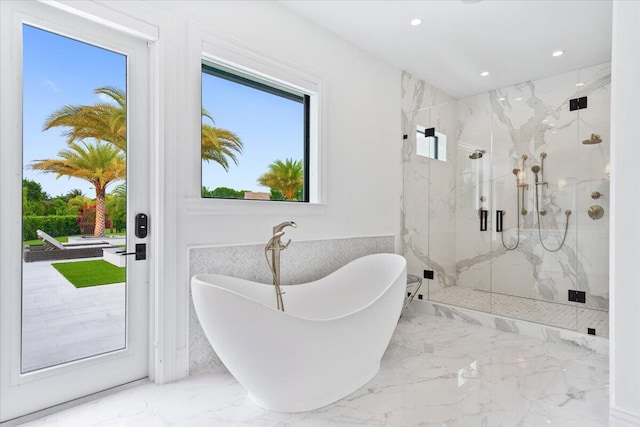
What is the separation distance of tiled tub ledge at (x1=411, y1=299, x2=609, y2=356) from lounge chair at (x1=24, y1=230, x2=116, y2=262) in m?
2.94

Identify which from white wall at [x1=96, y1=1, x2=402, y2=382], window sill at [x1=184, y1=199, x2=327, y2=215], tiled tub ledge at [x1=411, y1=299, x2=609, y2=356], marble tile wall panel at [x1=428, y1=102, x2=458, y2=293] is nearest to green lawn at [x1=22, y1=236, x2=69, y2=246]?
white wall at [x1=96, y1=1, x2=402, y2=382]

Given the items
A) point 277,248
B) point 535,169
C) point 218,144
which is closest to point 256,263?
point 277,248

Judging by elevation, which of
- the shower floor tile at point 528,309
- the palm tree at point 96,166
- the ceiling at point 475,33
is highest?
the ceiling at point 475,33

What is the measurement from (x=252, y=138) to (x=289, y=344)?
1.64m

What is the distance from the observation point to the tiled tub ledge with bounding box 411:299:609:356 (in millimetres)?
2607

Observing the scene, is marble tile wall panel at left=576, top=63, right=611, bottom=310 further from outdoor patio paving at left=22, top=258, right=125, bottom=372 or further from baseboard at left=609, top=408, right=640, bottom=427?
outdoor patio paving at left=22, top=258, right=125, bottom=372

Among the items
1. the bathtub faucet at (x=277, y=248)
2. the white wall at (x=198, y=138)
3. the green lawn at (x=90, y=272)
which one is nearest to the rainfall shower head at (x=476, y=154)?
the white wall at (x=198, y=138)

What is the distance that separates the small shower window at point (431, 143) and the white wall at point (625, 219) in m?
2.26

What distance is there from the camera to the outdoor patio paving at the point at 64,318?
5.57 ft

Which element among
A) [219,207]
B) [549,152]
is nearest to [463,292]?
[549,152]

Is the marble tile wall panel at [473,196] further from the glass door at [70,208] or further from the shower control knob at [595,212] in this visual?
the glass door at [70,208]

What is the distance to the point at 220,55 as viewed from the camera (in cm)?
229

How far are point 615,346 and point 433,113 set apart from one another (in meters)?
2.88

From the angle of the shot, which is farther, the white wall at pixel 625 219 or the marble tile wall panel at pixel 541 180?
the marble tile wall panel at pixel 541 180
